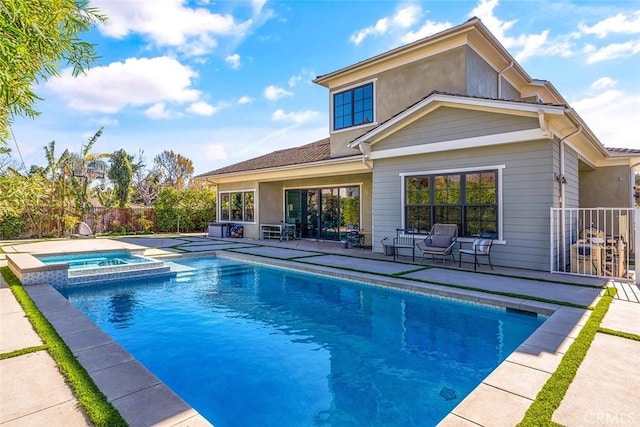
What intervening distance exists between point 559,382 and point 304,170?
12486 millimetres

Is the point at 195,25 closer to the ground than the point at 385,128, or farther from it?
farther from it

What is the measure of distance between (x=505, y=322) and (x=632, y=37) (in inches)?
442

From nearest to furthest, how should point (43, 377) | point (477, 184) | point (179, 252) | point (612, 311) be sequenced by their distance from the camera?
point (43, 377)
point (612, 311)
point (477, 184)
point (179, 252)

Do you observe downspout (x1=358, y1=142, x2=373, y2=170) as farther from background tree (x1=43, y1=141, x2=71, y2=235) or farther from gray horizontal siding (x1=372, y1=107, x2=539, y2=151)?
background tree (x1=43, y1=141, x2=71, y2=235)

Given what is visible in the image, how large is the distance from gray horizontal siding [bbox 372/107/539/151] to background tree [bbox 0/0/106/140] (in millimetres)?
8502

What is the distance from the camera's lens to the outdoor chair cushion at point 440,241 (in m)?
9.70

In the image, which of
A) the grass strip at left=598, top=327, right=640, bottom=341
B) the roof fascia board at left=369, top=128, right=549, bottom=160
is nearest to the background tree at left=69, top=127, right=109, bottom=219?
the roof fascia board at left=369, top=128, right=549, bottom=160

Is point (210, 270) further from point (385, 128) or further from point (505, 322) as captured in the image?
point (505, 322)

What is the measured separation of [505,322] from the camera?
19.4 feet

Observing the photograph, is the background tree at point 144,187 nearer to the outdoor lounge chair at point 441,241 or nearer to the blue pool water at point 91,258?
the blue pool water at point 91,258

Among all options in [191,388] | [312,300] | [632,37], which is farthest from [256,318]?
[632,37]

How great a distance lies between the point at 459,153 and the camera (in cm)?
987

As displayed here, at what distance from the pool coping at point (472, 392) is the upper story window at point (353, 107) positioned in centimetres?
940

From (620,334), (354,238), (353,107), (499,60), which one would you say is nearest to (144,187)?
(353,107)
